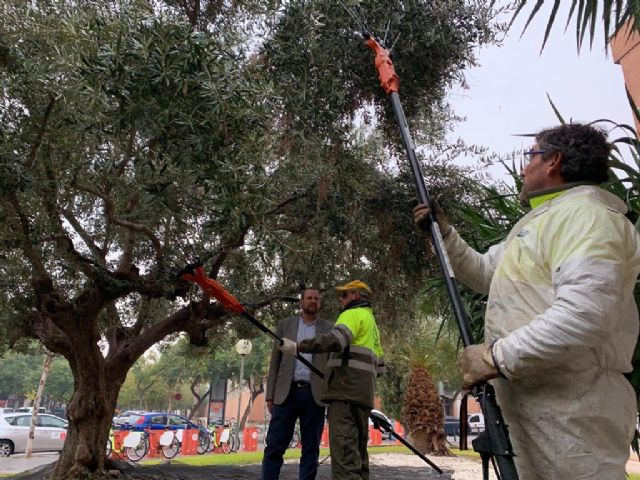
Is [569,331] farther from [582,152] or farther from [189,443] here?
[189,443]

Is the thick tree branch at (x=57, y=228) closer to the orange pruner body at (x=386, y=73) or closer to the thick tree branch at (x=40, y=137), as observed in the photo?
the thick tree branch at (x=40, y=137)

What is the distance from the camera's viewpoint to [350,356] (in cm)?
471

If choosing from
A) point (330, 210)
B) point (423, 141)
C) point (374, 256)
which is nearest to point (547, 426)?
point (330, 210)

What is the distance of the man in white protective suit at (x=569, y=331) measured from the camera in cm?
154

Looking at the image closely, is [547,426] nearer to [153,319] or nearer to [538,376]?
[538,376]

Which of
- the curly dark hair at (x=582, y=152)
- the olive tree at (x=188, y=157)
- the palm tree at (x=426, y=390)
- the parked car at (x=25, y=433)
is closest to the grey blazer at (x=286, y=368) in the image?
the olive tree at (x=188, y=157)

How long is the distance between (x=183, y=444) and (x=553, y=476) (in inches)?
745

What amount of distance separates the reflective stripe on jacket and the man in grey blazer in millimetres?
443

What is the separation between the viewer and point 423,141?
8672 mm

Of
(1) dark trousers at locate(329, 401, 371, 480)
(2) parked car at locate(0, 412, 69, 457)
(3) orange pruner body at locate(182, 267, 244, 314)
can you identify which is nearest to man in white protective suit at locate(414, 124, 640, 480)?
(1) dark trousers at locate(329, 401, 371, 480)

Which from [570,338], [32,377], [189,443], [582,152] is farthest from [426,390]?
[32,377]

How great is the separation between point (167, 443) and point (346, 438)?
14.2 meters

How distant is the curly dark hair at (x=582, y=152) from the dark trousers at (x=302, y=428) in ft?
12.2

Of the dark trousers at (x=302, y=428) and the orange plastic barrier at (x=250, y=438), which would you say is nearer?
the dark trousers at (x=302, y=428)
